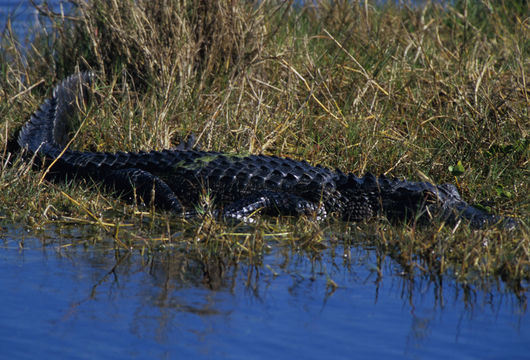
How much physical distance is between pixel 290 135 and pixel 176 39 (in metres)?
1.29

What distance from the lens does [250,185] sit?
16.8 feet

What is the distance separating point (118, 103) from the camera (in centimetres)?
616

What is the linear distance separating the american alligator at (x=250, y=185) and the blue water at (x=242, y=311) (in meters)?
0.95

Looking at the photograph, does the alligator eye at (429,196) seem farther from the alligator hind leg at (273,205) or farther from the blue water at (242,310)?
the blue water at (242,310)

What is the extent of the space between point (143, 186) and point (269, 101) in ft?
5.49

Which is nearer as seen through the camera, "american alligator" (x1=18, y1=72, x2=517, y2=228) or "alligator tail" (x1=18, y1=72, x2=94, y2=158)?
"american alligator" (x1=18, y1=72, x2=517, y2=228)

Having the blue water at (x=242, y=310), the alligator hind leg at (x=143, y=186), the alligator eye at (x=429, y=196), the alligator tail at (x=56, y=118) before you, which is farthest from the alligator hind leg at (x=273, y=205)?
the alligator tail at (x=56, y=118)

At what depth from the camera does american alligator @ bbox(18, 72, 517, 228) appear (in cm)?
482

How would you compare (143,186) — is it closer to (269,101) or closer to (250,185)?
(250,185)

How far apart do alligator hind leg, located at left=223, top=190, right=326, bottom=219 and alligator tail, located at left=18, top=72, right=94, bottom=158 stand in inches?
60.6

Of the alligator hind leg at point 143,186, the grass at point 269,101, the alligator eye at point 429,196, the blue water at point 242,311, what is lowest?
the blue water at point 242,311

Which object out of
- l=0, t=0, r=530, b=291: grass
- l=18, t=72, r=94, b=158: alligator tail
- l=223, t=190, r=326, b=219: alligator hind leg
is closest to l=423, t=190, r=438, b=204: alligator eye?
l=0, t=0, r=530, b=291: grass

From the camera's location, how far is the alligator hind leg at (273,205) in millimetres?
4844

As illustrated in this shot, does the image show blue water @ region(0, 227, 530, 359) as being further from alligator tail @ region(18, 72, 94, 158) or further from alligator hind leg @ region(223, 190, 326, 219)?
alligator tail @ region(18, 72, 94, 158)
